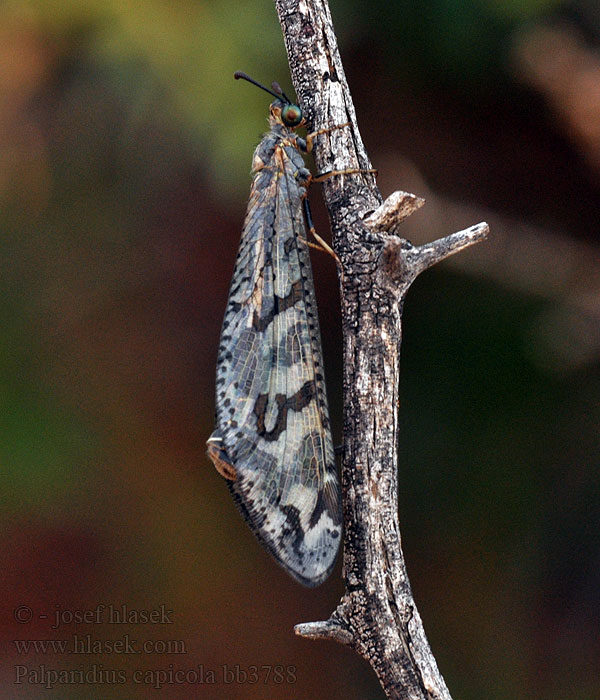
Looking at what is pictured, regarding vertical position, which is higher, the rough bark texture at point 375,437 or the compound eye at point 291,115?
the compound eye at point 291,115

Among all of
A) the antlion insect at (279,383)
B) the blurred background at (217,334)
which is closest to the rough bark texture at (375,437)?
the antlion insect at (279,383)

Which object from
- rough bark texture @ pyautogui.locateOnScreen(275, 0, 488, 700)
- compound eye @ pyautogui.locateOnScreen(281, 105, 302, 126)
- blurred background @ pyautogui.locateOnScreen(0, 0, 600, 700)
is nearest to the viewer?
rough bark texture @ pyautogui.locateOnScreen(275, 0, 488, 700)

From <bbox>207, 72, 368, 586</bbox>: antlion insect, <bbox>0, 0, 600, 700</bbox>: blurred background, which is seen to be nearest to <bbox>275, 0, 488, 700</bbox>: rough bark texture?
<bbox>207, 72, 368, 586</bbox>: antlion insect

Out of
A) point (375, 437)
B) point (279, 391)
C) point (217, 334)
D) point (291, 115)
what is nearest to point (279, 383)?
point (279, 391)

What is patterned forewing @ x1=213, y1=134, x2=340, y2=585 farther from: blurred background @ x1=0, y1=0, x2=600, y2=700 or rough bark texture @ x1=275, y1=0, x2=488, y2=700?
blurred background @ x1=0, y1=0, x2=600, y2=700

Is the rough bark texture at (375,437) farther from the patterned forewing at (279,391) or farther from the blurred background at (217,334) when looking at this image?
the blurred background at (217,334)

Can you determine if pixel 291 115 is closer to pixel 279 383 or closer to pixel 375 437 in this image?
pixel 279 383

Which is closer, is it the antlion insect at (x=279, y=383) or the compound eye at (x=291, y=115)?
the antlion insect at (x=279, y=383)

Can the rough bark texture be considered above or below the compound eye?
below
